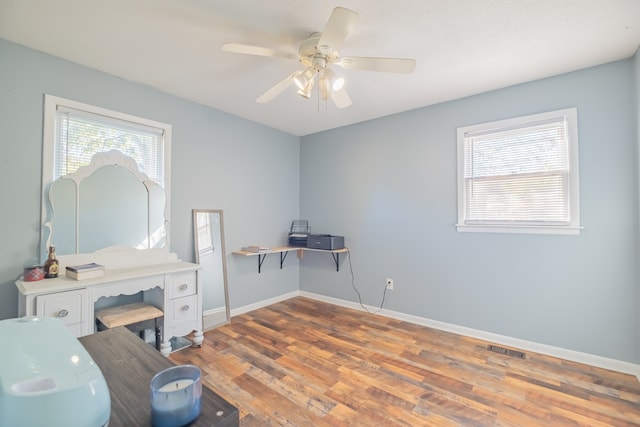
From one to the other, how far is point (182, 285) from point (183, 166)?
118cm

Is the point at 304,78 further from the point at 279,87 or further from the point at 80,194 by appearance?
the point at 80,194

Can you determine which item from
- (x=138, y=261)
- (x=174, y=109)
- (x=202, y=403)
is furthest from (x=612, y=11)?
(x=138, y=261)

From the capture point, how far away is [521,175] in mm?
2576

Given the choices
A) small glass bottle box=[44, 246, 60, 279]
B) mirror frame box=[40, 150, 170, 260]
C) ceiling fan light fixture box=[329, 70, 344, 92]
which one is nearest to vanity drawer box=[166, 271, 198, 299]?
mirror frame box=[40, 150, 170, 260]

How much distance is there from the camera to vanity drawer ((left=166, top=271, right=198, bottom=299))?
2424 millimetres

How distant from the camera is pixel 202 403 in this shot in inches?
27.5

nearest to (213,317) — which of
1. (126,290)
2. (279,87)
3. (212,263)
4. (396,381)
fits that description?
(212,263)

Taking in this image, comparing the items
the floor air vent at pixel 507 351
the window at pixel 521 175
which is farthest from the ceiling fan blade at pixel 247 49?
the floor air vent at pixel 507 351

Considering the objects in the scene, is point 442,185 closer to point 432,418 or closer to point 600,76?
point 600,76

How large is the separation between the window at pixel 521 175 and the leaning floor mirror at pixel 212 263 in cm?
249

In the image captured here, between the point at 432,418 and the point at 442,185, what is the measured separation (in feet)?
6.72

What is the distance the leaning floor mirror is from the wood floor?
237mm

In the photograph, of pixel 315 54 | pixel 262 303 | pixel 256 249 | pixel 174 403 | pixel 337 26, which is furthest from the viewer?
pixel 262 303

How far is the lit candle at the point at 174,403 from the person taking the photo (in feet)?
2.02
